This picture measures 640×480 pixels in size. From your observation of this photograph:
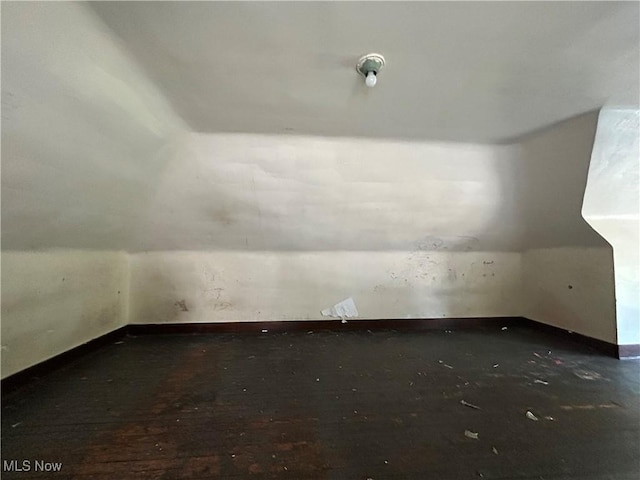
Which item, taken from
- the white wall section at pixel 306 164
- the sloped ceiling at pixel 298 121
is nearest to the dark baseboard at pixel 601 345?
the white wall section at pixel 306 164

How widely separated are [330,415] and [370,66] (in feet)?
6.70

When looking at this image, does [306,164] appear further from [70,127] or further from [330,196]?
[70,127]

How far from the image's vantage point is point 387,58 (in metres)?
1.93

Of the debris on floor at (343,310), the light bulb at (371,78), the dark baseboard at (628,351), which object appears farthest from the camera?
the debris on floor at (343,310)

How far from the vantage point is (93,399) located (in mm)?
2262

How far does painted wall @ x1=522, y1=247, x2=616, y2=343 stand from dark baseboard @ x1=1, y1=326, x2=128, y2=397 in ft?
16.2

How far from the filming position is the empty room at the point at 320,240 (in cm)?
165

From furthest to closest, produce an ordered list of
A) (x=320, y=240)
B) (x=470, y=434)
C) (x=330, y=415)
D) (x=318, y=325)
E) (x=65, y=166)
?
1. (x=318, y=325)
2. (x=320, y=240)
3. (x=65, y=166)
4. (x=330, y=415)
5. (x=470, y=434)

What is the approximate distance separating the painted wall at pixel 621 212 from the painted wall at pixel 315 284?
1.33 meters

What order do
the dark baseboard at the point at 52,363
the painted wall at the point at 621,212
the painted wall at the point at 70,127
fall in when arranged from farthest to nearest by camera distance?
the painted wall at the point at 621,212, the dark baseboard at the point at 52,363, the painted wall at the point at 70,127

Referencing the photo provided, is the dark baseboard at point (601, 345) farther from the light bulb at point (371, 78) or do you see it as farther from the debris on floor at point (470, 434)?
the light bulb at point (371, 78)

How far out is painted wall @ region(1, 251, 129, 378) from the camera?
2438 mm

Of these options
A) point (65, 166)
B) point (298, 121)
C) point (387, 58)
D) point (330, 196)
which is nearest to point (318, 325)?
point (330, 196)

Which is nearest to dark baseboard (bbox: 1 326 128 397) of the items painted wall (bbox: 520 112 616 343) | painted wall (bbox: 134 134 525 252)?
painted wall (bbox: 134 134 525 252)
